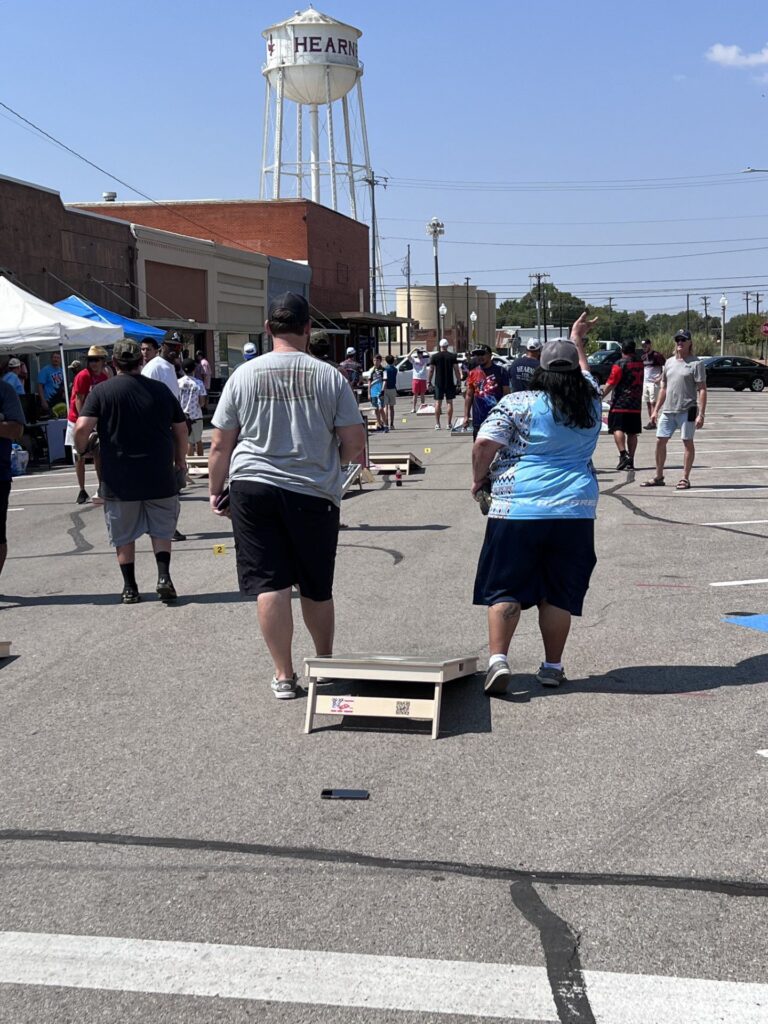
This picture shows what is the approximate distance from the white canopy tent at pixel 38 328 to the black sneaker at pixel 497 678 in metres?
14.9

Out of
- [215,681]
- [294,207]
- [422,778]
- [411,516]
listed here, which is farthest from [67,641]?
[294,207]

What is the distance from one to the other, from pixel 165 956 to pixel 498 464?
342 cm

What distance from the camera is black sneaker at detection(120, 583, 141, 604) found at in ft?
29.3

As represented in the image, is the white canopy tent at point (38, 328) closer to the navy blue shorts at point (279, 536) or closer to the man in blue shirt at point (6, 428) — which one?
the man in blue shirt at point (6, 428)

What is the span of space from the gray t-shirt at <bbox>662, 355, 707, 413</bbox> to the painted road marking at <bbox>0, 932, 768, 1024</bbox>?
1139 cm

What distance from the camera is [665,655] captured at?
7031 mm

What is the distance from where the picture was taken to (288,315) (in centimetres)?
609

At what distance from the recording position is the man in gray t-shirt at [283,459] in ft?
20.0

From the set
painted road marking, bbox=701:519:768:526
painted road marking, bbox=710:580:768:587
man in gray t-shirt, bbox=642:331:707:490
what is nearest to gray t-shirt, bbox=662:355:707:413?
man in gray t-shirt, bbox=642:331:707:490

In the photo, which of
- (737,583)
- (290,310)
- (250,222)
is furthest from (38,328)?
(250,222)

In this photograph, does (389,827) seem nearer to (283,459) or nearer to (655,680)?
(283,459)

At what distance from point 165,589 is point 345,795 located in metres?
4.24

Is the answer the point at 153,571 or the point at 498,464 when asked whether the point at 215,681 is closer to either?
the point at 498,464

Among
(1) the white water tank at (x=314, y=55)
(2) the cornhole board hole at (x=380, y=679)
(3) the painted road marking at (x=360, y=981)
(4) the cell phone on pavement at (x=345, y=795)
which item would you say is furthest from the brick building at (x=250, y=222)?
(3) the painted road marking at (x=360, y=981)
